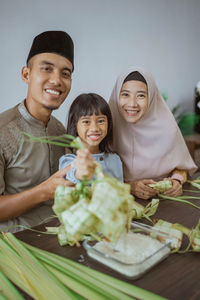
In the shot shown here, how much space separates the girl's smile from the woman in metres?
0.27

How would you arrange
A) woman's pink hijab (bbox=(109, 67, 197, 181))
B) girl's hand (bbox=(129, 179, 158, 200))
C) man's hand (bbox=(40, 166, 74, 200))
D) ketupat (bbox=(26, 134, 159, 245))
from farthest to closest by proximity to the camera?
woman's pink hijab (bbox=(109, 67, 197, 181))
girl's hand (bbox=(129, 179, 158, 200))
man's hand (bbox=(40, 166, 74, 200))
ketupat (bbox=(26, 134, 159, 245))

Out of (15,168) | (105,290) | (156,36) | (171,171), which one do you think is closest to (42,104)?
(15,168)

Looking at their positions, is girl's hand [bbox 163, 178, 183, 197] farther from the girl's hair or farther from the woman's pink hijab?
the girl's hair

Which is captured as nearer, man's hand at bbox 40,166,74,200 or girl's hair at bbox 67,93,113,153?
man's hand at bbox 40,166,74,200

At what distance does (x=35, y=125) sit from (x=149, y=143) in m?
0.78

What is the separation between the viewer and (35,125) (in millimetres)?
1684

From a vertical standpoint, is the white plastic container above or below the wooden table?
above

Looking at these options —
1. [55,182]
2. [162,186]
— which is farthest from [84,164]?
[162,186]

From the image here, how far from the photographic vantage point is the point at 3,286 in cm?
85

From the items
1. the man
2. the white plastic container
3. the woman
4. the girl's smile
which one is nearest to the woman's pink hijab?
the woman

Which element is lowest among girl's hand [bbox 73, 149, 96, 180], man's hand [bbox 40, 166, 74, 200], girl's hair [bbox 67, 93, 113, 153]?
man's hand [bbox 40, 166, 74, 200]

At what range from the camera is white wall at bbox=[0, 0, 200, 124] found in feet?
9.47

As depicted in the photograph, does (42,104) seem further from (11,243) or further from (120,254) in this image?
(120,254)

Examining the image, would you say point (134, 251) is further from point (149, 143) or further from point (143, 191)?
point (149, 143)
